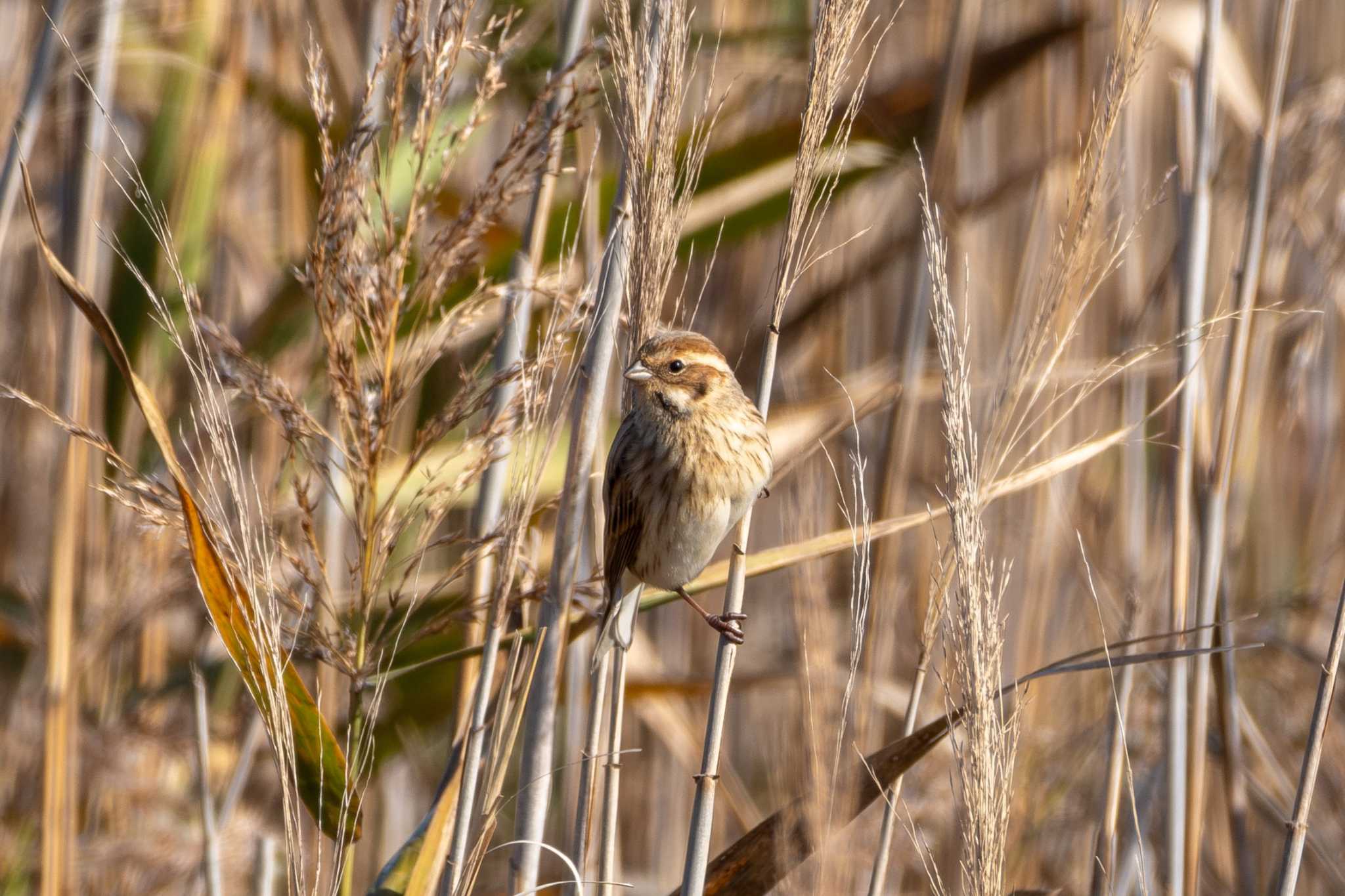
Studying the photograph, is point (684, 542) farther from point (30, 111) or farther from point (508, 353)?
point (30, 111)

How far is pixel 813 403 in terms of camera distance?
2.64 m

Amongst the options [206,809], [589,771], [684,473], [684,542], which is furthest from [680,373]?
[206,809]

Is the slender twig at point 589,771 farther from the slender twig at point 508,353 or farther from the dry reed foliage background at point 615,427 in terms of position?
the slender twig at point 508,353

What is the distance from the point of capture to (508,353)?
73.6 inches

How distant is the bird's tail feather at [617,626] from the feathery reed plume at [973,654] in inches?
21.9

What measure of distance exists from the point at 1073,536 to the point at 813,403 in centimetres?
93

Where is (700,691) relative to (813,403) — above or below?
below

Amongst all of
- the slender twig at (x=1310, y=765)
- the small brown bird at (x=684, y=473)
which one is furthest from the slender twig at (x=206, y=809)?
the slender twig at (x=1310, y=765)

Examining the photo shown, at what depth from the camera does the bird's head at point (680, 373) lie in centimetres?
202

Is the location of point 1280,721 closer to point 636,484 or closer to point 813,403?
point 813,403

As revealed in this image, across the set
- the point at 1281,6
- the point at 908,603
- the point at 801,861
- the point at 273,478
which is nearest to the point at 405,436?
the point at 273,478

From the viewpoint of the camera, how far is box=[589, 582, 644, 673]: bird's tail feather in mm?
1756

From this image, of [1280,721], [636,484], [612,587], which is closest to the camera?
[612,587]

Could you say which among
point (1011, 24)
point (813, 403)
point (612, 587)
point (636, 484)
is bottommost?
point (612, 587)
